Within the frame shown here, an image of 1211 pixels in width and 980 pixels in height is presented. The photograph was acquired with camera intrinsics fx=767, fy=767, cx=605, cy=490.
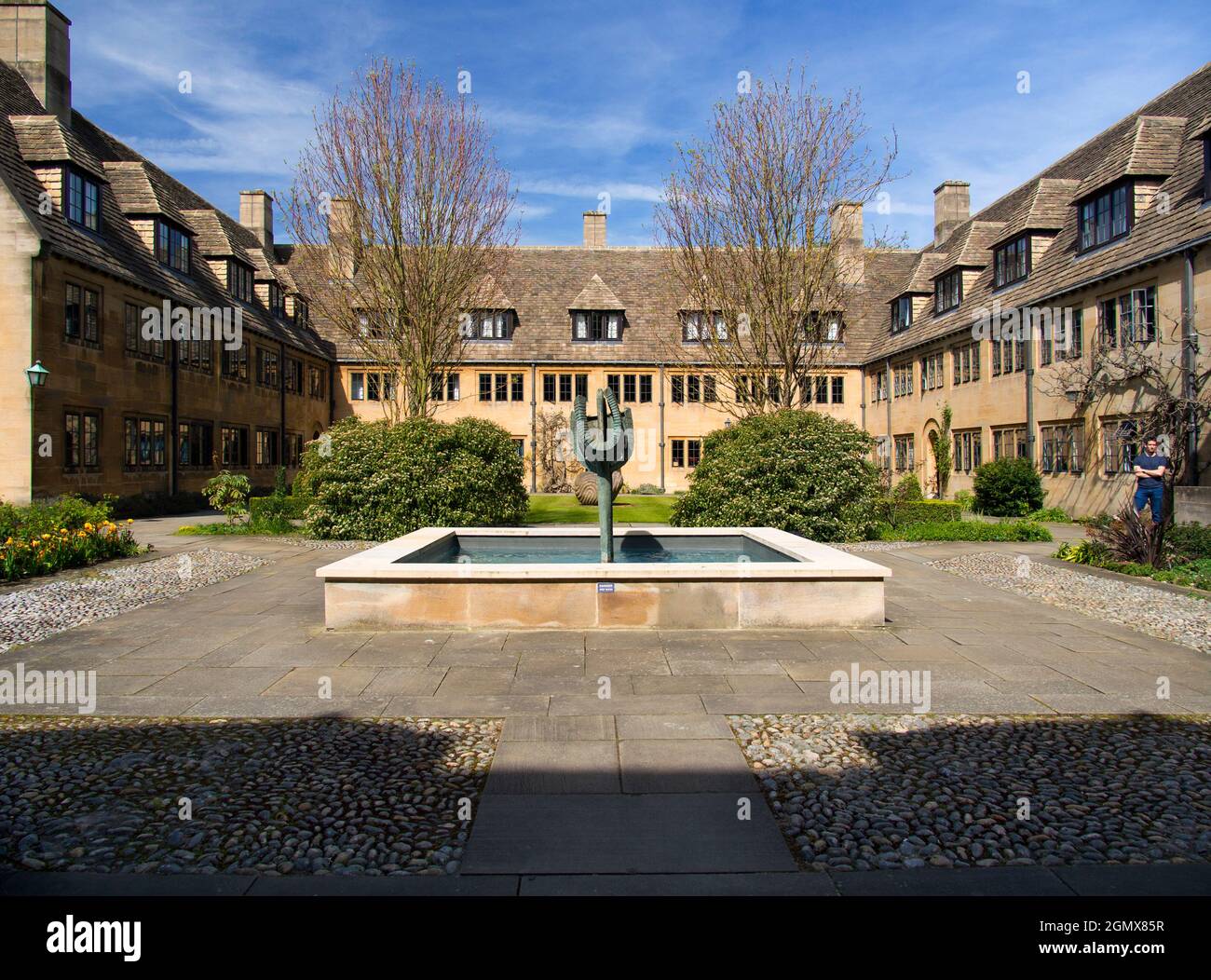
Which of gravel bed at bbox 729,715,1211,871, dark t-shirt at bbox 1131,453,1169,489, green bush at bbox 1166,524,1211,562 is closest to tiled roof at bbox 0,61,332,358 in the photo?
gravel bed at bbox 729,715,1211,871

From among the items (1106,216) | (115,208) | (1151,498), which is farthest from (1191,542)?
(115,208)

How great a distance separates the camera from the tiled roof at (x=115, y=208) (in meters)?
20.6

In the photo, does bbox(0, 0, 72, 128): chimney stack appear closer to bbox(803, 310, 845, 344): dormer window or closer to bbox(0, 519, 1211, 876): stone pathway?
bbox(0, 519, 1211, 876): stone pathway

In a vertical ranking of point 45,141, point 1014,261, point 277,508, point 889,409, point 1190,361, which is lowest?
point 277,508

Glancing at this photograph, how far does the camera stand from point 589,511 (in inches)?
950

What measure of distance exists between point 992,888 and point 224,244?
3403 cm

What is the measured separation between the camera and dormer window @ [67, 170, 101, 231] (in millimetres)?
21781

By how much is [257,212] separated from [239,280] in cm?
848

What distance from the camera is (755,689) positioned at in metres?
6.16

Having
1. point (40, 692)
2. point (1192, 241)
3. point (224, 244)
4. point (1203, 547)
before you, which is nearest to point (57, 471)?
point (224, 244)

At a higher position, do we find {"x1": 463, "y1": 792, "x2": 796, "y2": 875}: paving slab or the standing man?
the standing man

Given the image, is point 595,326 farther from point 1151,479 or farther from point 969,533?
point 1151,479

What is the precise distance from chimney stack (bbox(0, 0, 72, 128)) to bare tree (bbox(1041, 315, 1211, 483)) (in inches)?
1247

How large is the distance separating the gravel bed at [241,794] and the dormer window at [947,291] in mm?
31059
